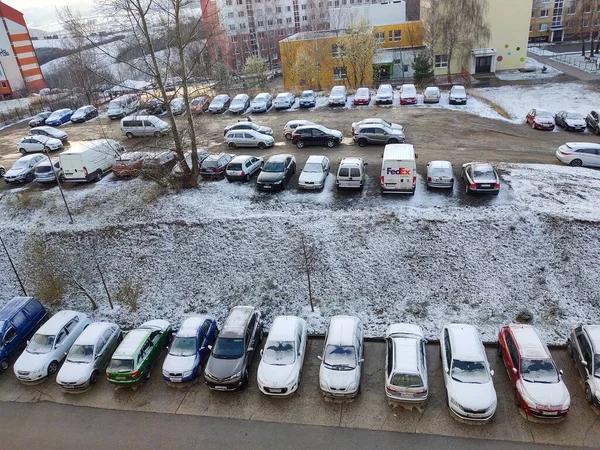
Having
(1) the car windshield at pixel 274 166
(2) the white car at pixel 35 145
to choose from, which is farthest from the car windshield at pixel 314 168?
(2) the white car at pixel 35 145

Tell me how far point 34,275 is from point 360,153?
17528mm

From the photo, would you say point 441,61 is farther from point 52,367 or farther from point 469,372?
point 52,367

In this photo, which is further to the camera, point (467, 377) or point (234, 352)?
point (234, 352)

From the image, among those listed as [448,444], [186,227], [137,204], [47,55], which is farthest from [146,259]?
[47,55]

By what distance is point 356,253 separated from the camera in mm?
18312

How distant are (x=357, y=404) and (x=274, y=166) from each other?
13070mm

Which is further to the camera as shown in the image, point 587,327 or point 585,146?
point 585,146

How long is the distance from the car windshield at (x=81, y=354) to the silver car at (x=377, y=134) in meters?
18.4

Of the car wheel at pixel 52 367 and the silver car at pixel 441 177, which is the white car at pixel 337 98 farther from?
the car wheel at pixel 52 367

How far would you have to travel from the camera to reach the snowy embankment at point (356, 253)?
642 inches

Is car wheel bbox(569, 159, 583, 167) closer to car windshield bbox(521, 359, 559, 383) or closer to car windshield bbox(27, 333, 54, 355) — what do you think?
car windshield bbox(521, 359, 559, 383)

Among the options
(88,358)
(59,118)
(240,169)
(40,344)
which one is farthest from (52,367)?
(59,118)

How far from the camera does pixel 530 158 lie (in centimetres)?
2447

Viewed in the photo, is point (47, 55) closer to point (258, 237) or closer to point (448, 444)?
point (258, 237)
